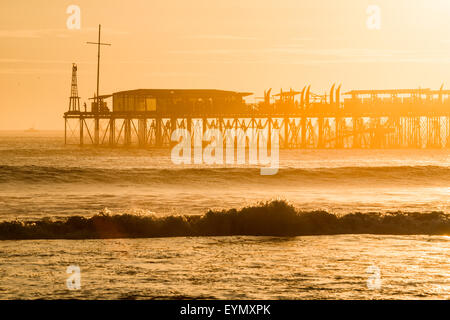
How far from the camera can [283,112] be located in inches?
3415

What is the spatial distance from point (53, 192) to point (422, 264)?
2246 cm

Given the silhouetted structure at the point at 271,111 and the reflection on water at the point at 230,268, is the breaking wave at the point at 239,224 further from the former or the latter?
the silhouetted structure at the point at 271,111

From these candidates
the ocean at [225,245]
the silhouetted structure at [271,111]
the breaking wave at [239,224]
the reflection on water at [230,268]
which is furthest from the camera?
the silhouetted structure at [271,111]

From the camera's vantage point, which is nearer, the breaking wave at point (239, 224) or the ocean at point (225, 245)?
the ocean at point (225, 245)

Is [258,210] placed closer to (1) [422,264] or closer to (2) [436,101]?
(1) [422,264]

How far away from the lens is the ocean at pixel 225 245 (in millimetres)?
12555

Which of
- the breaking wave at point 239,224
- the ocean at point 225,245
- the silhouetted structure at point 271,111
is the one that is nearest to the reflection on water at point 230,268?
the ocean at point 225,245

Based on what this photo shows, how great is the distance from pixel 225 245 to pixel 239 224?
319 centimetres

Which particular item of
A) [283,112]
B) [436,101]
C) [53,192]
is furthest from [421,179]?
[436,101]

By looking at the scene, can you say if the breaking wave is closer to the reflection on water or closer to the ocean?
Result: the ocean

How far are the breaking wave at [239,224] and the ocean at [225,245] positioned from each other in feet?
0.10

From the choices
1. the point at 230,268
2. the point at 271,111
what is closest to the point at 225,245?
the point at 230,268

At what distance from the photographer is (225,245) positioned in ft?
56.6

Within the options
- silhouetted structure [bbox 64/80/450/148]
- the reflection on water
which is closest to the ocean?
the reflection on water
